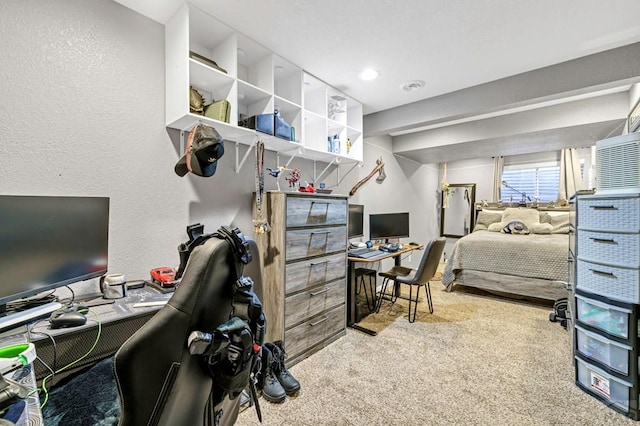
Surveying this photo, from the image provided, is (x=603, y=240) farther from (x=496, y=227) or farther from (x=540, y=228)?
(x=496, y=227)

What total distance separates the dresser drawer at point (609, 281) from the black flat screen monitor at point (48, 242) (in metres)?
2.93

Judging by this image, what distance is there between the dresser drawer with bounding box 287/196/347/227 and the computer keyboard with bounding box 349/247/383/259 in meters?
0.45

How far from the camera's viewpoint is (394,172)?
4.56 m

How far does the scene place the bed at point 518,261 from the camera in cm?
352

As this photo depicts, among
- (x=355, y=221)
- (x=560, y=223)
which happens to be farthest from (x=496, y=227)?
(x=355, y=221)

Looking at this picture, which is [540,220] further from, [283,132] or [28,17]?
[28,17]

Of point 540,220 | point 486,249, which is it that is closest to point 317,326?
point 486,249

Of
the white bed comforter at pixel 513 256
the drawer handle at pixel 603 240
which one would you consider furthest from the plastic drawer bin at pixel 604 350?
the white bed comforter at pixel 513 256

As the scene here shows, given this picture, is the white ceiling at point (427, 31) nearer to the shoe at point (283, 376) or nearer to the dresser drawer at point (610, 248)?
the dresser drawer at point (610, 248)

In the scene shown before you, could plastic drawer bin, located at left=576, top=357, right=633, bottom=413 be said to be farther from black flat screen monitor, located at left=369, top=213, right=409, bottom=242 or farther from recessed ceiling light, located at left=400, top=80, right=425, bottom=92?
recessed ceiling light, located at left=400, top=80, right=425, bottom=92

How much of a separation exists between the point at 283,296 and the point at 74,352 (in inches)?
46.7

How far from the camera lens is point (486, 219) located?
5332 mm

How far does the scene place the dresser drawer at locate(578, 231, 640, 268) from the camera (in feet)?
5.42

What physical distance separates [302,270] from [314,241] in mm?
258
